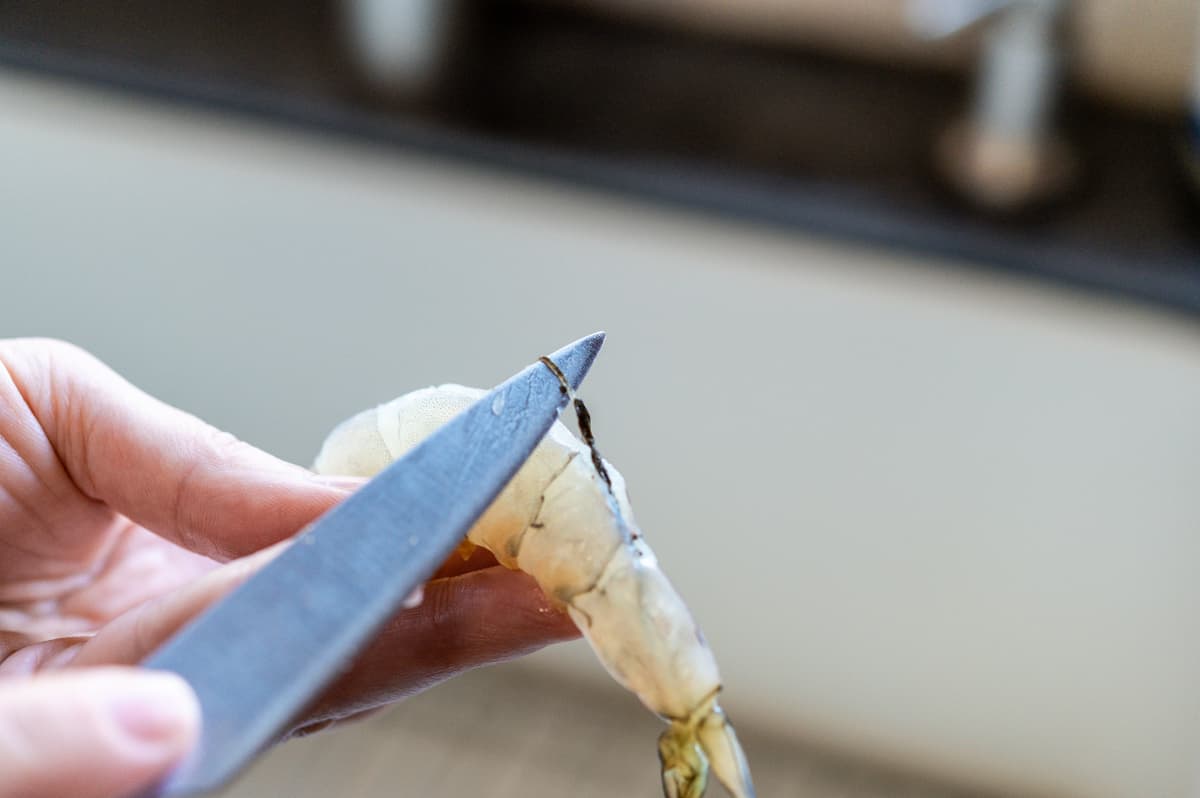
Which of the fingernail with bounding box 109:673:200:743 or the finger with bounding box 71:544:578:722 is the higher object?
the fingernail with bounding box 109:673:200:743

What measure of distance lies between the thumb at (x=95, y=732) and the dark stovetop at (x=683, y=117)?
673mm

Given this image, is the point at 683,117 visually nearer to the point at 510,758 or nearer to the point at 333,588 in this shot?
the point at 510,758

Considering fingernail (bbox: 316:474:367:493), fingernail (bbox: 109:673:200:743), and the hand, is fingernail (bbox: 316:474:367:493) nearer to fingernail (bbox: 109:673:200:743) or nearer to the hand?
the hand

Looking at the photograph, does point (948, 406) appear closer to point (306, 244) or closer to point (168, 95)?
point (306, 244)

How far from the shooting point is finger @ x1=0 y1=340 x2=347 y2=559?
0.58m

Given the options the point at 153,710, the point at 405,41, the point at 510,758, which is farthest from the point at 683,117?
the point at 153,710

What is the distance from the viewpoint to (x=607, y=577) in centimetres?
51

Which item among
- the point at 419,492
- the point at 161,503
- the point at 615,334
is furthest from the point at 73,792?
the point at 615,334

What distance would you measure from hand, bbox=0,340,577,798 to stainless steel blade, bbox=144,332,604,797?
0.03 m

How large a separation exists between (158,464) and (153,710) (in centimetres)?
28

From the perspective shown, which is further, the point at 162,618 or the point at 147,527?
the point at 147,527

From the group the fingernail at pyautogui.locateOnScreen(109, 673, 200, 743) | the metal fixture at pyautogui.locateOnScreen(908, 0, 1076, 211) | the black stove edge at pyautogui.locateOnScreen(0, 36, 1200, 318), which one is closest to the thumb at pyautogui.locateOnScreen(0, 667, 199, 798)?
the fingernail at pyautogui.locateOnScreen(109, 673, 200, 743)

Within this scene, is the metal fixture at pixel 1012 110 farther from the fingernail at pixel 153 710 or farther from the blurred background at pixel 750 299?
the fingernail at pixel 153 710

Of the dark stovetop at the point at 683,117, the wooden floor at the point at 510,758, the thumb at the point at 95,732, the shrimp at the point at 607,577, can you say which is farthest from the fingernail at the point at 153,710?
the wooden floor at the point at 510,758
